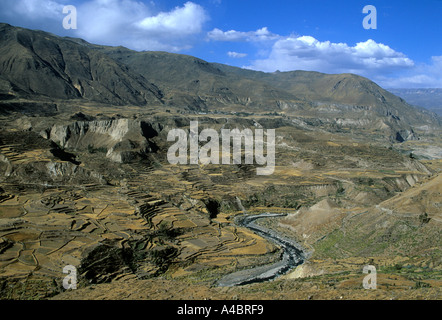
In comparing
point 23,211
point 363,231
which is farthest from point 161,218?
point 363,231

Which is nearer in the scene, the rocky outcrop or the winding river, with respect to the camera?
the winding river

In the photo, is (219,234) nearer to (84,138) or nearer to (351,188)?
(351,188)

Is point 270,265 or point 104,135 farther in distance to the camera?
point 104,135

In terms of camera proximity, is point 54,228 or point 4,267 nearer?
point 4,267

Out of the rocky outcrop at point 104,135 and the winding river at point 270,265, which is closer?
the winding river at point 270,265

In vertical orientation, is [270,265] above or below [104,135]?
below

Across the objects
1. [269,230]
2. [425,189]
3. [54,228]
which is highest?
[425,189]

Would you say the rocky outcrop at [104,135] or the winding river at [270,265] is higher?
the rocky outcrop at [104,135]

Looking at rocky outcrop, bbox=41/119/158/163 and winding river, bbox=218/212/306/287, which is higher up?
rocky outcrop, bbox=41/119/158/163
